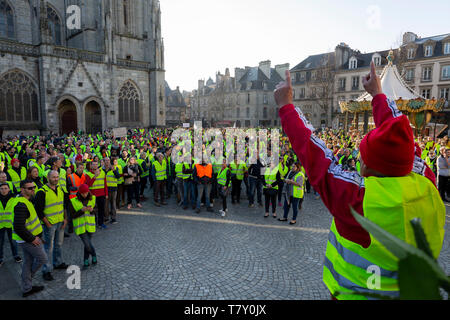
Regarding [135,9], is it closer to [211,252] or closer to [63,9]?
[63,9]

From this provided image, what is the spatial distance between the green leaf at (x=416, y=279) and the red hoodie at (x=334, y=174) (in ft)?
3.30

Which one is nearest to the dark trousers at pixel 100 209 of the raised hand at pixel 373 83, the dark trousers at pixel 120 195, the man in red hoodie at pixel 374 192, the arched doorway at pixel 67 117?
the dark trousers at pixel 120 195

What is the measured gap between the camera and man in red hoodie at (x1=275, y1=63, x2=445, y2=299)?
1.38m

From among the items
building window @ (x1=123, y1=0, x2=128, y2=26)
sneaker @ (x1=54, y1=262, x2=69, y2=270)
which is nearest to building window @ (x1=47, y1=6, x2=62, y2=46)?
building window @ (x1=123, y1=0, x2=128, y2=26)

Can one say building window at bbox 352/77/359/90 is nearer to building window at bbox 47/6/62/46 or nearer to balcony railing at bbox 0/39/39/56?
building window at bbox 47/6/62/46

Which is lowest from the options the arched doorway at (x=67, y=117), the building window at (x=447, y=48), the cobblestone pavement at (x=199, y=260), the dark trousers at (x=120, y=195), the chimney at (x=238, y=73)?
the cobblestone pavement at (x=199, y=260)

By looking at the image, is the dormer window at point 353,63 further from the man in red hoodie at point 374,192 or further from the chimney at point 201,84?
the man in red hoodie at point 374,192

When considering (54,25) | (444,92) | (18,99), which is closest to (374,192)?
(18,99)

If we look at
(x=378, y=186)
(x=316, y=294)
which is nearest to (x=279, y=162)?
(x=316, y=294)

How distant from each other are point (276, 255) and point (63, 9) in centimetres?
3662

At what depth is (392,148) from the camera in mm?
1363

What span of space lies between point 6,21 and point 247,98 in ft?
119

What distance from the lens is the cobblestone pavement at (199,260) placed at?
5.20 m

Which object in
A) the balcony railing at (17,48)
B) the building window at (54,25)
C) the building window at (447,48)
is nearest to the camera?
the balcony railing at (17,48)
